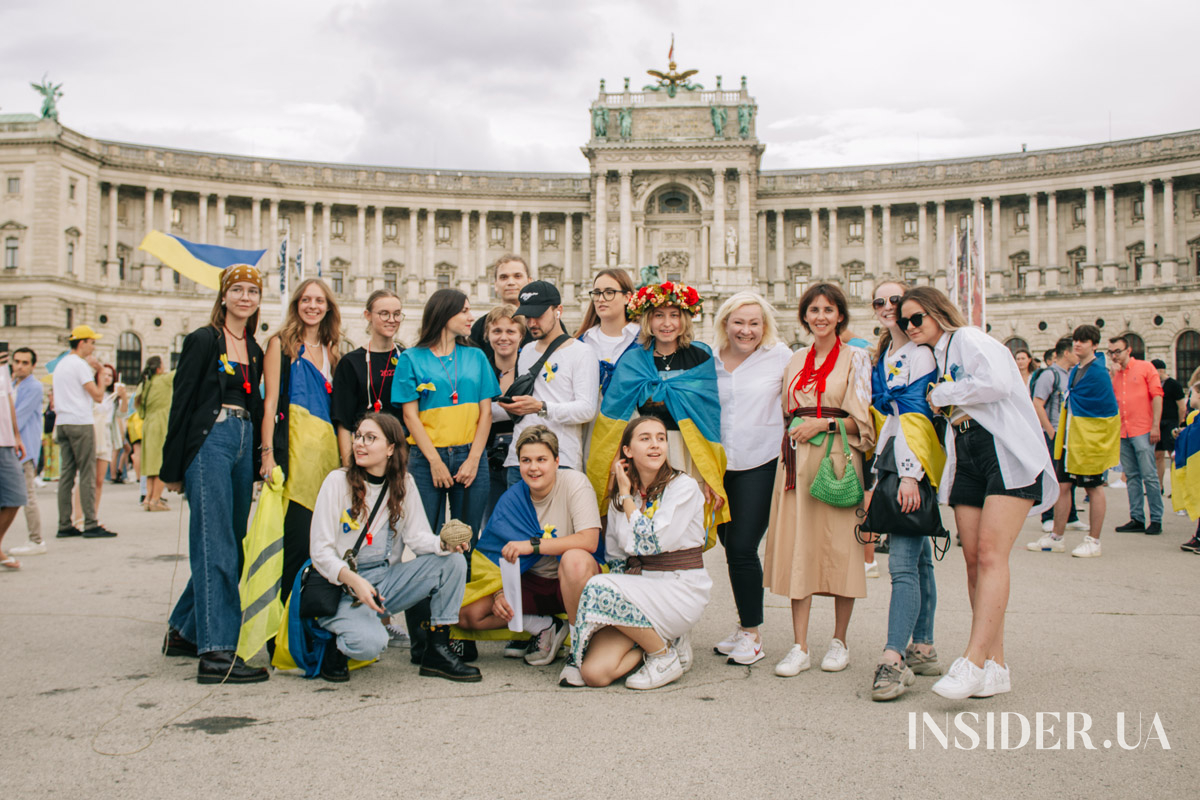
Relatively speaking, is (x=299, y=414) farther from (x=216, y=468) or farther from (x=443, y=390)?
(x=443, y=390)

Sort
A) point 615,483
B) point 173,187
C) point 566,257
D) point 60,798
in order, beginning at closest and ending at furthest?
point 60,798
point 615,483
point 173,187
point 566,257

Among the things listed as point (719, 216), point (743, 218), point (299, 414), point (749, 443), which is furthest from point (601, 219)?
point (749, 443)

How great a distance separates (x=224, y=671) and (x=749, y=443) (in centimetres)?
347

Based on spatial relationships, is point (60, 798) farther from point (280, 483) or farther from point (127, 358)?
point (127, 358)

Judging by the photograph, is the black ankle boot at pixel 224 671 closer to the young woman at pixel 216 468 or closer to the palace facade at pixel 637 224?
the young woman at pixel 216 468

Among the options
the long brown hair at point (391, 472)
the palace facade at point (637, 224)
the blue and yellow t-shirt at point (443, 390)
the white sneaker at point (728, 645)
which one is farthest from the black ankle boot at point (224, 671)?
the palace facade at point (637, 224)

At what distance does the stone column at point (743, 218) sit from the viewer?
1959 inches

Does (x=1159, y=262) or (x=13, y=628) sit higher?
(x=1159, y=262)

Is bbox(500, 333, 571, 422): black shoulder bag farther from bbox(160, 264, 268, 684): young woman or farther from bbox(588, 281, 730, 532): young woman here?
bbox(160, 264, 268, 684): young woman

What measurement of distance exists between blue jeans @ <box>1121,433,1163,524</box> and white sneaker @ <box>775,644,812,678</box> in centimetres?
791

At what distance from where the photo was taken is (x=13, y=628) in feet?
21.0

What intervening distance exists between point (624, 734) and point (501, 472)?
2858 mm

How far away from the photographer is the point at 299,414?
19.3 ft

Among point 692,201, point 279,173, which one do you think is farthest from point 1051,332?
point 279,173
